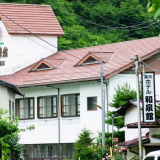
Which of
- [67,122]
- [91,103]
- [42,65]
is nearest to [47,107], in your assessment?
[67,122]

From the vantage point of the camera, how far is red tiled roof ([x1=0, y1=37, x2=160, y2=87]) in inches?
1553

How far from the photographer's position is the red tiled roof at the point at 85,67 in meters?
39.4

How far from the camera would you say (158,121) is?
86.0ft

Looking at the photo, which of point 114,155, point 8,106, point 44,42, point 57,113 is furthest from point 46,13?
point 114,155

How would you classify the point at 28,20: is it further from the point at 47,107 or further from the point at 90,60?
the point at 90,60

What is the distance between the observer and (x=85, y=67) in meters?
41.4

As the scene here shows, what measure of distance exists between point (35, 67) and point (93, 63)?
15.7 feet

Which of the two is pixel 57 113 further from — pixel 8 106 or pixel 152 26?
pixel 152 26

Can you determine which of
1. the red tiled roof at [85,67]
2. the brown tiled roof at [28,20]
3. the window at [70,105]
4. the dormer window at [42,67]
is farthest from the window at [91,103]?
the brown tiled roof at [28,20]

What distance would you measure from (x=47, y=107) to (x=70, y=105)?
1.90 m

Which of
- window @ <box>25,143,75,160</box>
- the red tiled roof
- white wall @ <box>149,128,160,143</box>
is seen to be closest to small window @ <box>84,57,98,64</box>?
the red tiled roof

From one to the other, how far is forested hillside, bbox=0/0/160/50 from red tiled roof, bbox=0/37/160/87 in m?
11.2

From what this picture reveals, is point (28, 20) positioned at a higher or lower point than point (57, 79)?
higher

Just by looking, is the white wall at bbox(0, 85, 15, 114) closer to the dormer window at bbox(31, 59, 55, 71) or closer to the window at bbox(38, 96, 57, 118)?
the window at bbox(38, 96, 57, 118)
